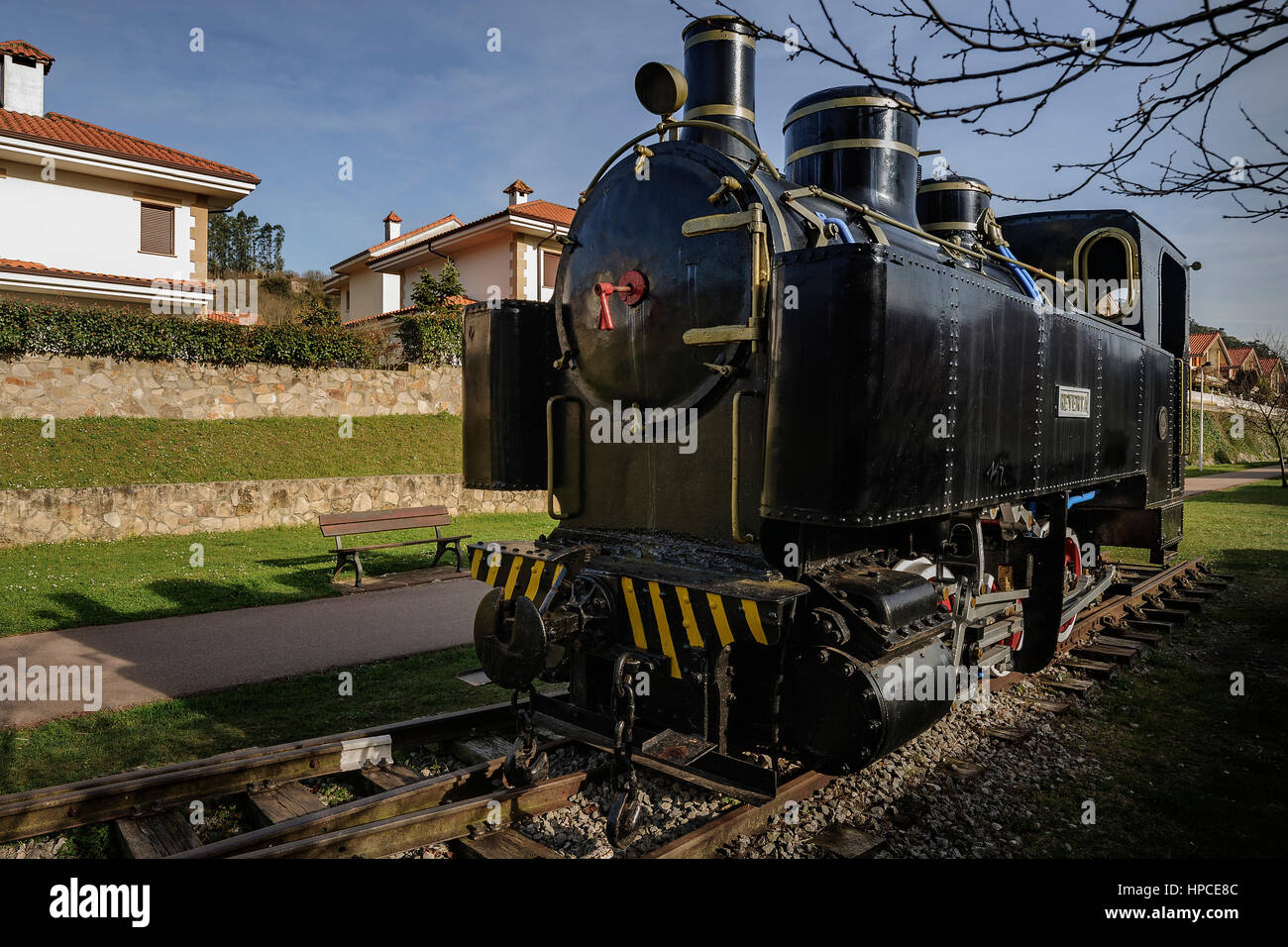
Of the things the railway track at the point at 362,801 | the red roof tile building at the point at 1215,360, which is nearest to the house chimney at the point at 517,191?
the railway track at the point at 362,801

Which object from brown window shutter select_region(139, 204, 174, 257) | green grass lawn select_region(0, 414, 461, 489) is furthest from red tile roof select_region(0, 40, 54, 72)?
green grass lawn select_region(0, 414, 461, 489)

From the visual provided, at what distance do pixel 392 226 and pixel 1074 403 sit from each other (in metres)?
31.8

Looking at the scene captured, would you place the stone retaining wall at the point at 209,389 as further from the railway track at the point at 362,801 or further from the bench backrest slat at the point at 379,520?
the railway track at the point at 362,801

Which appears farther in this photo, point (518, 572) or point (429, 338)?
point (429, 338)

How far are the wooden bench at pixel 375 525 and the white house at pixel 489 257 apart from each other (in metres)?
9.81

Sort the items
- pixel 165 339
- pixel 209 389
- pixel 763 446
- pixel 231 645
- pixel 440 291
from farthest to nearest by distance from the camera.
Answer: pixel 440 291
pixel 209 389
pixel 165 339
pixel 231 645
pixel 763 446

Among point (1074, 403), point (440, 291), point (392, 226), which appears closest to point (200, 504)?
point (440, 291)

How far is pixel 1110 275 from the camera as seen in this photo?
6996 mm

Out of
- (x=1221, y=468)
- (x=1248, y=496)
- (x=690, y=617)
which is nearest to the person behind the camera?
(x=690, y=617)

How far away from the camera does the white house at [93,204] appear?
1744 centimetres

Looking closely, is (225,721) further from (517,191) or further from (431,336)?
(517,191)

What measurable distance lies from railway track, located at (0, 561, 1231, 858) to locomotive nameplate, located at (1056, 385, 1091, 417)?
279cm

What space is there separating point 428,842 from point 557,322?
9.09 feet
